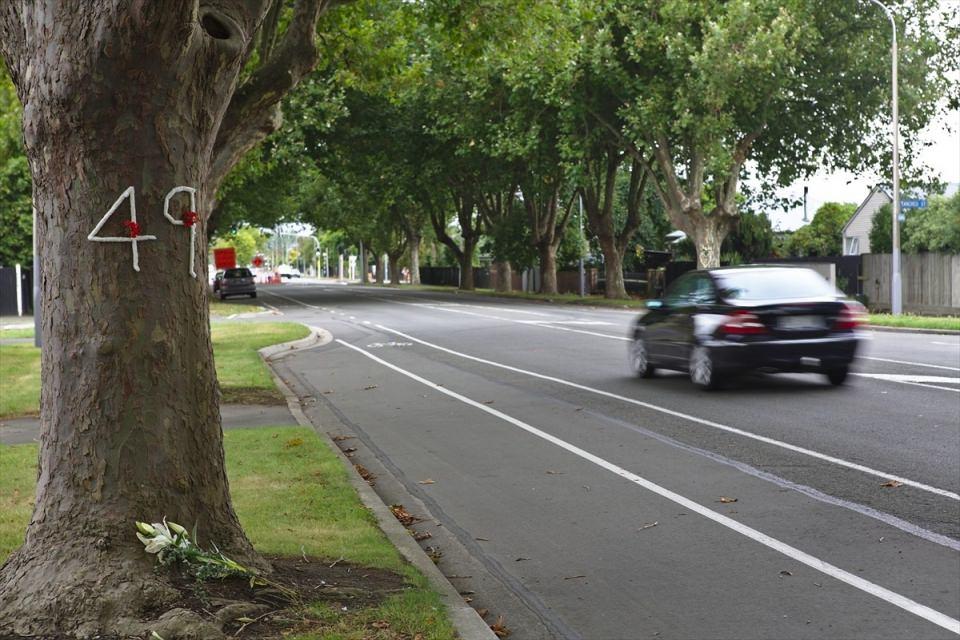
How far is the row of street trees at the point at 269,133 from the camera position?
4.82 metres

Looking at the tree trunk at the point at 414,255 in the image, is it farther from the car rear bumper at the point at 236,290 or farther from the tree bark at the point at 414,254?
the car rear bumper at the point at 236,290

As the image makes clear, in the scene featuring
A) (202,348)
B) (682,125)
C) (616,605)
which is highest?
(682,125)

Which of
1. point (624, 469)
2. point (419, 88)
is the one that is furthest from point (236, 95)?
point (419, 88)

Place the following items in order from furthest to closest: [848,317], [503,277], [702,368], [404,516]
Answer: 1. [503,277]
2. [702,368]
3. [848,317]
4. [404,516]

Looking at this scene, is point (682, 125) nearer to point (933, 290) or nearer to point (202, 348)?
point (933, 290)

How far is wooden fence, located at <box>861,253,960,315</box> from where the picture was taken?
34688 millimetres

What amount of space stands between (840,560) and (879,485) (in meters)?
2.12

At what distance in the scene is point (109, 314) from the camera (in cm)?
486

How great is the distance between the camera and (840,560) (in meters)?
6.41

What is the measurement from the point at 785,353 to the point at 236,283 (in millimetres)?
49750

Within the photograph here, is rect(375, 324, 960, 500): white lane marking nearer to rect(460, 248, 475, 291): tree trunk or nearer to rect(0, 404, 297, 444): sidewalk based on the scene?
rect(0, 404, 297, 444): sidewalk

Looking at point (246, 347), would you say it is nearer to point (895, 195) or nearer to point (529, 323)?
point (529, 323)

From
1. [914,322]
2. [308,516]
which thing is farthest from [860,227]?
[308,516]

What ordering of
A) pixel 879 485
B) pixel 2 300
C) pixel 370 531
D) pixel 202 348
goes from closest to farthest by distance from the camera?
pixel 202 348 < pixel 370 531 < pixel 879 485 < pixel 2 300
